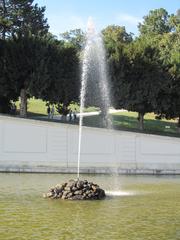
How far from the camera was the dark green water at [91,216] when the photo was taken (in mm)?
11016

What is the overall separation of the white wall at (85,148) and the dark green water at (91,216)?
860cm

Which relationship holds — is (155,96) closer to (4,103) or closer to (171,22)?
(4,103)

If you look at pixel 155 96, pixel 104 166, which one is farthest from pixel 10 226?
pixel 155 96

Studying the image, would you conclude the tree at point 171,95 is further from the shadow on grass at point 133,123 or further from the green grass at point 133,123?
the shadow on grass at point 133,123

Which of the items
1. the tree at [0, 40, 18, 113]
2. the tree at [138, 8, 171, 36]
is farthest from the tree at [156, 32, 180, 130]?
the tree at [138, 8, 171, 36]

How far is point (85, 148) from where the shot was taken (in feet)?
93.9

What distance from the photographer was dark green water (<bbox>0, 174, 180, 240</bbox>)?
11.0 meters

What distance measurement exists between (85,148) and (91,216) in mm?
15417

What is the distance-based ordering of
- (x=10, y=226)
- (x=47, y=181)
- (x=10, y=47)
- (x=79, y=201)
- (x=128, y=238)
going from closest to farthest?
(x=128, y=238)
(x=10, y=226)
(x=79, y=201)
(x=47, y=181)
(x=10, y=47)

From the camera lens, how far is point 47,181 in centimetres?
2181

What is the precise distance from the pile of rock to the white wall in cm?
1175

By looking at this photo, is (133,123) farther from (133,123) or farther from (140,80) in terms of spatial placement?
(140,80)

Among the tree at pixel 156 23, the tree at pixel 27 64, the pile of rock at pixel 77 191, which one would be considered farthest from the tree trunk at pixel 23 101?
the tree at pixel 156 23

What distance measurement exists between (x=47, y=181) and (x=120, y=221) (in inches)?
374
